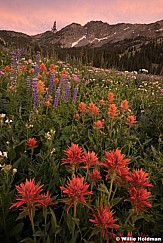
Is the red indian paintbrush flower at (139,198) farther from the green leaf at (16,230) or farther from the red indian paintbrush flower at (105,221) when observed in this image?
the green leaf at (16,230)

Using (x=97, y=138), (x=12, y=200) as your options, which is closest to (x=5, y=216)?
(x=12, y=200)

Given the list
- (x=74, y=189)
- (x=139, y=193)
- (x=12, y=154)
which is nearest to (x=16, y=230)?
(x=74, y=189)

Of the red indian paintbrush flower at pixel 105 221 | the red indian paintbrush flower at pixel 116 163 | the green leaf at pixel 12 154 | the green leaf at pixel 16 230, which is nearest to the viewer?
the red indian paintbrush flower at pixel 105 221

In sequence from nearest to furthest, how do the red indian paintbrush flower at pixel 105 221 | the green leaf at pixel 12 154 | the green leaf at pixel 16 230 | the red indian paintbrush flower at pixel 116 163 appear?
the red indian paintbrush flower at pixel 105 221 < the red indian paintbrush flower at pixel 116 163 < the green leaf at pixel 16 230 < the green leaf at pixel 12 154

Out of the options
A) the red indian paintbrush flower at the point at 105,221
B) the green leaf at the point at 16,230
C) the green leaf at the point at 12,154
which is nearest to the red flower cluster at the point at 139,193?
the red indian paintbrush flower at the point at 105,221

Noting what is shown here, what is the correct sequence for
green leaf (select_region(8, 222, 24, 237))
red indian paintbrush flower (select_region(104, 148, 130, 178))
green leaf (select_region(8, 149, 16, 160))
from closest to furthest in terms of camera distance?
1. red indian paintbrush flower (select_region(104, 148, 130, 178))
2. green leaf (select_region(8, 222, 24, 237))
3. green leaf (select_region(8, 149, 16, 160))

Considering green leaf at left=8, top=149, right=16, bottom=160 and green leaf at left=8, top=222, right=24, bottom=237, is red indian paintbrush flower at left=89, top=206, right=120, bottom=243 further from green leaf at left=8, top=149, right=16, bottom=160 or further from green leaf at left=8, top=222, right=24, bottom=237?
green leaf at left=8, top=149, right=16, bottom=160

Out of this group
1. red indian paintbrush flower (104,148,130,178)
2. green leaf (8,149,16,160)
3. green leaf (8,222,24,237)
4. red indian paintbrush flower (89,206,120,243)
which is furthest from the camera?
green leaf (8,149,16,160)

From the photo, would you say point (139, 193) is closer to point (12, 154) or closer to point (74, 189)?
point (74, 189)

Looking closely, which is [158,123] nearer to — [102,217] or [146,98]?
[146,98]

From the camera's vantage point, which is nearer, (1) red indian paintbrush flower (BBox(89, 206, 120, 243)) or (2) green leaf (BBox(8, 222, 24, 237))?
(1) red indian paintbrush flower (BBox(89, 206, 120, 243))

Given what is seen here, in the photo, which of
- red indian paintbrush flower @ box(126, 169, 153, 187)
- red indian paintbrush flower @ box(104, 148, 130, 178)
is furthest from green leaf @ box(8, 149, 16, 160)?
red indian paintbrush flower @ box(126, 169, 153, 187)

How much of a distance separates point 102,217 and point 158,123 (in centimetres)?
263

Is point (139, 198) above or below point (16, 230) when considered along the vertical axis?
above
